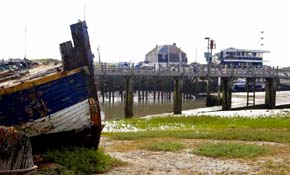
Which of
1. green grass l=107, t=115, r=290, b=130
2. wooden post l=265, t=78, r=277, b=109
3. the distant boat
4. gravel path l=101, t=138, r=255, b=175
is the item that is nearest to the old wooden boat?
gravel path l=101, t=138, r=255, b=175

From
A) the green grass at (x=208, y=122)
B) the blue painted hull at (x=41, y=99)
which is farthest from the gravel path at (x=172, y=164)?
the green grass at (x=208, y=122)

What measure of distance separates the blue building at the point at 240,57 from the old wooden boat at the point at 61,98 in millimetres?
72643

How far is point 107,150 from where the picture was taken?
546 inches

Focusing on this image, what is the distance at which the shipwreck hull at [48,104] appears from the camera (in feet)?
33.2

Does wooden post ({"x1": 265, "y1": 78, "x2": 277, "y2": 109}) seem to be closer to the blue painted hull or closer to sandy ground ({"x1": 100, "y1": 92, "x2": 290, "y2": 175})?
sandy ground ({"x1": 100, "y1": 92, "x2": 290, "y2": 175})

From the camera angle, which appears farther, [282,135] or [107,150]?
[282,135]

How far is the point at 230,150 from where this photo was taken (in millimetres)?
13211

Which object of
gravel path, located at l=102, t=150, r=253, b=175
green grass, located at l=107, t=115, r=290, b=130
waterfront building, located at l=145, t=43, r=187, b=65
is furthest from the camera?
waterfront building, located at l=145, t=43, r=187, b=65

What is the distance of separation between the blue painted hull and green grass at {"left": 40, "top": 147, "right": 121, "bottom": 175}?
1017mm

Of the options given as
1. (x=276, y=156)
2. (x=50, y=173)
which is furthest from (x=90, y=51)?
(x=276, y=156)

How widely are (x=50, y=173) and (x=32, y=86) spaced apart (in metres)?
1.99

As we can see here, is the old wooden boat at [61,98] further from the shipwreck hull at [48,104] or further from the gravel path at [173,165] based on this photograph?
the gravel path at [173,165]

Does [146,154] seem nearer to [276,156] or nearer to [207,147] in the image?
[207,147]

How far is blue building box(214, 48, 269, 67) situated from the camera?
8238 centimetres
